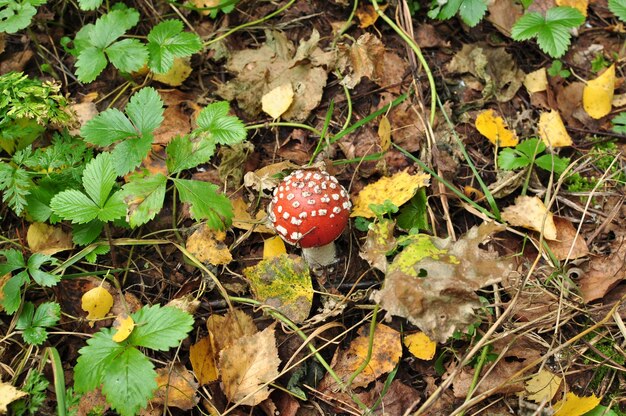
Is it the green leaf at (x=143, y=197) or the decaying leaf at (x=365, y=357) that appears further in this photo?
the decaying leaf at (x=365, y=357)

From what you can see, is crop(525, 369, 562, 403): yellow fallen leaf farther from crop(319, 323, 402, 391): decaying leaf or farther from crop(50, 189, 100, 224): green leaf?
crop(50, 189, 100, 224): green leaf

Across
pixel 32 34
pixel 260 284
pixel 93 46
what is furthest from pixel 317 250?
pixel 32 34

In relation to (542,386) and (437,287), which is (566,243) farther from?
(437,287)

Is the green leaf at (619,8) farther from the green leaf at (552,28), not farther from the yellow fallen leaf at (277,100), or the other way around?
the yellow fallen leaf at (277,100)

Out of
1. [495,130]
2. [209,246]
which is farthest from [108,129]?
[495,130]

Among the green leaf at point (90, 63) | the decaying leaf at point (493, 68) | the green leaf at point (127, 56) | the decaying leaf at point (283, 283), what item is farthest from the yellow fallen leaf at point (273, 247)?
the decaying leaf at point (493, 68)

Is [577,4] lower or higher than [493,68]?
higher
